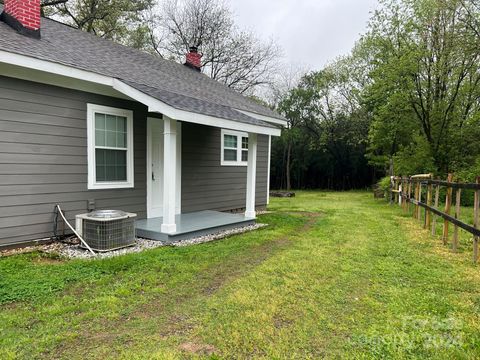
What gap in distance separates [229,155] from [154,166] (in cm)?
257

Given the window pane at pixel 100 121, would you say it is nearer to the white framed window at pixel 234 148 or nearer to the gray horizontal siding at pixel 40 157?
the gray horizontal siding at pixel 40 157

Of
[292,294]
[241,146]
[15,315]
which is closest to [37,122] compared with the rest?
[15,315]

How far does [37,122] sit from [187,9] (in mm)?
18864

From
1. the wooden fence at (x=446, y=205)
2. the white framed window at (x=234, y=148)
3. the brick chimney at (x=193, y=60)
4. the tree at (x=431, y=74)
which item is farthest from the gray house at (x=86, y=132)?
the tree at (x=431, y=74)

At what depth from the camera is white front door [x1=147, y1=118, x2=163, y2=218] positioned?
668 cm

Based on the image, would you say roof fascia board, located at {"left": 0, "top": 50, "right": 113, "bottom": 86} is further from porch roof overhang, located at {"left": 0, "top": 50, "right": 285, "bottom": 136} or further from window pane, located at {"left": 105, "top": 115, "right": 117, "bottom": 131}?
window pane, located at {"left": 105, "top": 115, "right": 117, "bottom": 131}

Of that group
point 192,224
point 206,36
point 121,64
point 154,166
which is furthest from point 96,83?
point 206,36

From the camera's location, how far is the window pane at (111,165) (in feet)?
19.0

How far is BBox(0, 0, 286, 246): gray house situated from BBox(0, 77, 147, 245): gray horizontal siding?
1 centimetres

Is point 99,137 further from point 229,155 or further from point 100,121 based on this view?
point 229,155

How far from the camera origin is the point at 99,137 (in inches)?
226

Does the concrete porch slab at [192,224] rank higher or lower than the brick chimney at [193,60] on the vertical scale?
lower

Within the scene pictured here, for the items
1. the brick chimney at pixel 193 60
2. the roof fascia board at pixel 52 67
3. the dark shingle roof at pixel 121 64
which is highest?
the brick chimney at pixel 193 60

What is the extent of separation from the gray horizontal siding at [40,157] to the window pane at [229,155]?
3.52m
